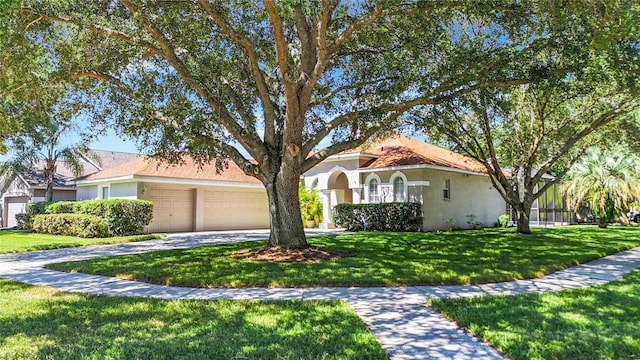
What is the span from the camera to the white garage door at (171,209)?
80.4 feet

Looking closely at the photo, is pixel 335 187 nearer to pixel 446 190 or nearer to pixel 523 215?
pixel 446 190

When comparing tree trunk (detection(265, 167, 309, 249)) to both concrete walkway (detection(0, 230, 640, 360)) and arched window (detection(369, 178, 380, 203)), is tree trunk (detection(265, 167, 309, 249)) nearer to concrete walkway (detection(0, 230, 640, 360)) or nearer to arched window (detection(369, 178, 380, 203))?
concrete walkway (detection(0, 230, 640, 360))

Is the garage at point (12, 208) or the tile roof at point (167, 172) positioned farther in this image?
the garage at point (12, 208)

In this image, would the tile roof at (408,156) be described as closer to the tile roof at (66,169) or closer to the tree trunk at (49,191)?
the tile roof at (66,169)

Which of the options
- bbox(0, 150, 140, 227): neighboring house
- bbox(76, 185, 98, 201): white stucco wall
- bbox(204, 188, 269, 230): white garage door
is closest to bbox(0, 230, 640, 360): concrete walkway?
bbox(204, 188, 269, 230): white garage door

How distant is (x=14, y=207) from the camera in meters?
32.4

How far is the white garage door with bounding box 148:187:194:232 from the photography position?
80.4 feet

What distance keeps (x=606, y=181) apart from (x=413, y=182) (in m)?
11.5

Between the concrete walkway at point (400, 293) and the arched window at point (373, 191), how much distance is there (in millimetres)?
12383

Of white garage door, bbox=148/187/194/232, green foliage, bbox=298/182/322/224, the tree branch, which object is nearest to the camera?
the tree branch

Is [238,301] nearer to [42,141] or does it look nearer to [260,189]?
→ [260,189]

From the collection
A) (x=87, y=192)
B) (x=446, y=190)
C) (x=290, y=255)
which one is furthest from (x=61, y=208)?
(x=446, y=190)

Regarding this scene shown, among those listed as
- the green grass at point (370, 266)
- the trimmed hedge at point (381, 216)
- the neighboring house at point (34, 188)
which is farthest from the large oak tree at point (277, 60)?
the neighboring house at point (34, 188)

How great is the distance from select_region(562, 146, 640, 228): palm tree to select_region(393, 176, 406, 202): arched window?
10935 mm
